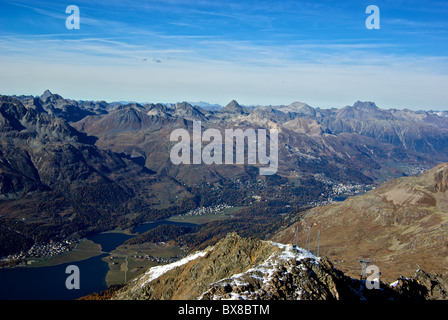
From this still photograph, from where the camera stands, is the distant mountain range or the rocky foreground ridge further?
the distant mountain range

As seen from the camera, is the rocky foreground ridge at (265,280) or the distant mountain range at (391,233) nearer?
the rocky foreground ridge at (265,280)

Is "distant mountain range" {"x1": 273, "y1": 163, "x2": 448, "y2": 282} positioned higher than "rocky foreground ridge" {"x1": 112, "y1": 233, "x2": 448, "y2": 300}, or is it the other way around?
"rocky foreground ridge" {"x1": 112, "y1": 233, "x2": 448, "y2": 300}

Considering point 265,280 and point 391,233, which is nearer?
point 265,280

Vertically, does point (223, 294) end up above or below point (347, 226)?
above

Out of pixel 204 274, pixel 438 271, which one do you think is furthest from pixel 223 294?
pixel 438 271

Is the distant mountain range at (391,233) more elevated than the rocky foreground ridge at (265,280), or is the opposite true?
the rocky foreground ridge at (265,280)

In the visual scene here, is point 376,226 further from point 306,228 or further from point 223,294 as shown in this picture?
point 223,294

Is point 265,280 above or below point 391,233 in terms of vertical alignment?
above

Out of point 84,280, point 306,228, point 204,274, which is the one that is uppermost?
point 204,274
